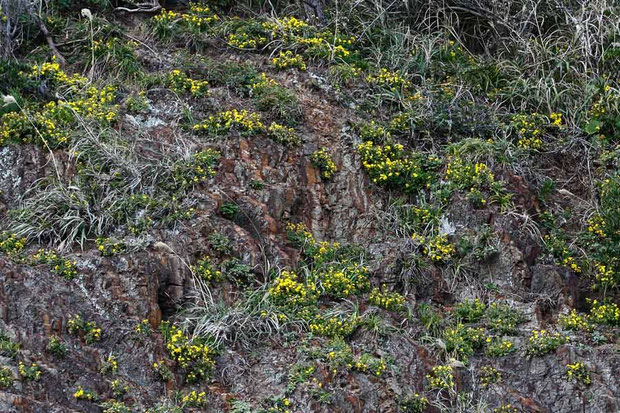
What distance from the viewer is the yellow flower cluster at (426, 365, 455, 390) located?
791 centimetres

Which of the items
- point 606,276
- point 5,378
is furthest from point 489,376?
point 5,378

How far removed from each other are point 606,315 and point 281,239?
2.68m

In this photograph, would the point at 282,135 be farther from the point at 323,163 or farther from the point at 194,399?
the point at 194,399

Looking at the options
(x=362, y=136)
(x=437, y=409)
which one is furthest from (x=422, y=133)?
(x=437, y=409)

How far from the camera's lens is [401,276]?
887 centimetres

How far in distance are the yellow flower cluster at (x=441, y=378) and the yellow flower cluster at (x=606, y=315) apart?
1.42 m

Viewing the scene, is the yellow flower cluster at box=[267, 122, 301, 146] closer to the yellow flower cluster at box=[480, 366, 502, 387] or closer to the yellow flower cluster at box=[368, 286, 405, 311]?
the yellow flower cluster at box=[368, 286, 405, 311]

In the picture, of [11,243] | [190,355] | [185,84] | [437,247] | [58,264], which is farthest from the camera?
[185,84]

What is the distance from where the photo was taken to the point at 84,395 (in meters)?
6.93

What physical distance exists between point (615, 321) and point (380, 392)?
2.19 meters

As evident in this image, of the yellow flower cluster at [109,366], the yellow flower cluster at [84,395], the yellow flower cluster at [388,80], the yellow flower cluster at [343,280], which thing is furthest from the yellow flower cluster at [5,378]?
the yellow flower cluster at [388,80]

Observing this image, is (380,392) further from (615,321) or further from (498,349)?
(615,321)

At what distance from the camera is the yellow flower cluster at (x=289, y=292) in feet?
27.1

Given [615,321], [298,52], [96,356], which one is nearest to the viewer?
[96,356]
